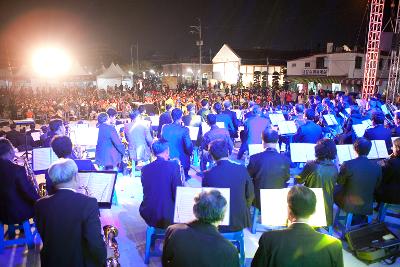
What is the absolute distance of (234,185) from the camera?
4062mm

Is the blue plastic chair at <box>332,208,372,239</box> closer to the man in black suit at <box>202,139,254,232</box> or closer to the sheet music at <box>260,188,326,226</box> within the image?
the sheet music at <box>260,188,326,226</box>

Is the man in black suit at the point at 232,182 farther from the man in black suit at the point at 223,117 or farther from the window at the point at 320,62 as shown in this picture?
the window at the point at 320,62

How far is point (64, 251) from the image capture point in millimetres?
3006

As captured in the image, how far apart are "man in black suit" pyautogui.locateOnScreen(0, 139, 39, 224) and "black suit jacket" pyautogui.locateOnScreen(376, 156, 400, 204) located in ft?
18.1

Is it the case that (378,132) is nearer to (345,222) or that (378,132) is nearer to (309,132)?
(309,132)

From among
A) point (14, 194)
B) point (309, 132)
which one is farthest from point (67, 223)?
point (309, 132)

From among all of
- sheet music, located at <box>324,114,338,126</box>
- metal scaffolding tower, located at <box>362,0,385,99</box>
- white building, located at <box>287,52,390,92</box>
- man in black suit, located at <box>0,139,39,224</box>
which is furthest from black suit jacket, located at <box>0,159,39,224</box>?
white building, located at <box>287,52,390,92</box>

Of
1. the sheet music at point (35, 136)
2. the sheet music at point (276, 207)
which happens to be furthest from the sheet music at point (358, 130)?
the sheet music at point (35, 136)

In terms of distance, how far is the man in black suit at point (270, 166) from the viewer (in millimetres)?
4980

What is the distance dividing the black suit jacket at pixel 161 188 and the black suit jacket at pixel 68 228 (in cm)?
133

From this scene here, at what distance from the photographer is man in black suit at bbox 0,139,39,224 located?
15.3 feet

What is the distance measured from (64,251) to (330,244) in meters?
2.28

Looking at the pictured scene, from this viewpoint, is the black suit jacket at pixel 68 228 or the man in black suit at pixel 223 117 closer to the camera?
the black suit jacket at pixel 68 228

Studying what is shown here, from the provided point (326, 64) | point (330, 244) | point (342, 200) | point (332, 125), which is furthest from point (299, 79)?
point (330, 244)
